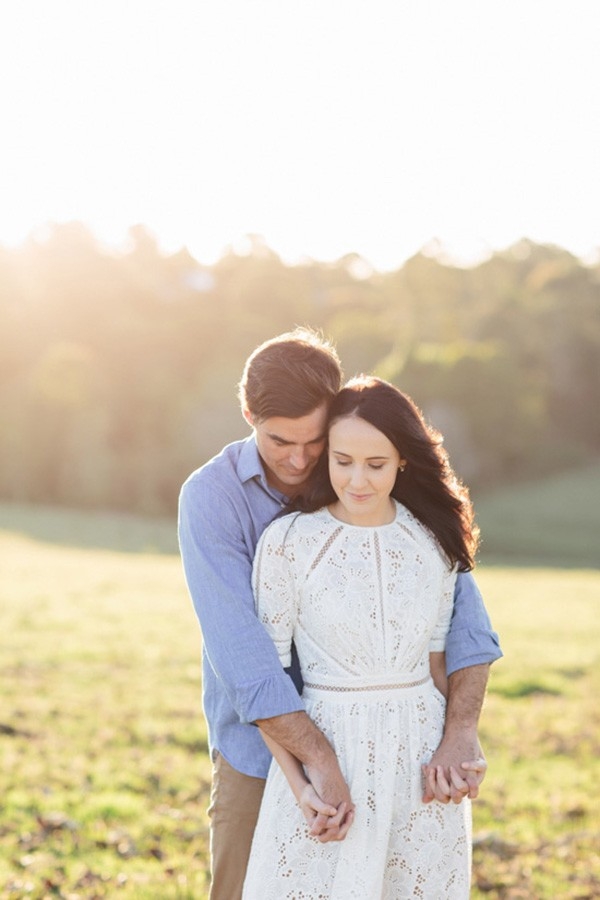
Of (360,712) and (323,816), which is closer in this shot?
(323,816)

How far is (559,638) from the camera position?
14.1 m

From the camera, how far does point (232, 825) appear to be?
3367 mm

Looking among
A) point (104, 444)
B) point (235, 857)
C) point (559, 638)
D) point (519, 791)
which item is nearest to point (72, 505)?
point (104, 444)

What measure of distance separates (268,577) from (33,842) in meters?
3.37

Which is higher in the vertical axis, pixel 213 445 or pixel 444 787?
pixel 213 445

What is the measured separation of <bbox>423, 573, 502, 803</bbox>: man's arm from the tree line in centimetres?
3726

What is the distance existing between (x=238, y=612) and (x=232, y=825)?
755 millimetres

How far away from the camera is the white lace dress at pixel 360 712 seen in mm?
3049

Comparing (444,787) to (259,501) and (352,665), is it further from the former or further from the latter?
(259,501)

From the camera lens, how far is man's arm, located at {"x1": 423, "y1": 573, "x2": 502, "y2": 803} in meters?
3.05

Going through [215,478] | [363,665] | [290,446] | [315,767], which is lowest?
[315,767]

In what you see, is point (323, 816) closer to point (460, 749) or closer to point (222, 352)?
point (460, 749)

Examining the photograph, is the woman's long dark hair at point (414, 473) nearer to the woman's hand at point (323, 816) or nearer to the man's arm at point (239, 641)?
the man's arm at point (239, 641)

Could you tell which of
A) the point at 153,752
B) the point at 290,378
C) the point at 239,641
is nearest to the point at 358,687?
the point at 239,641
